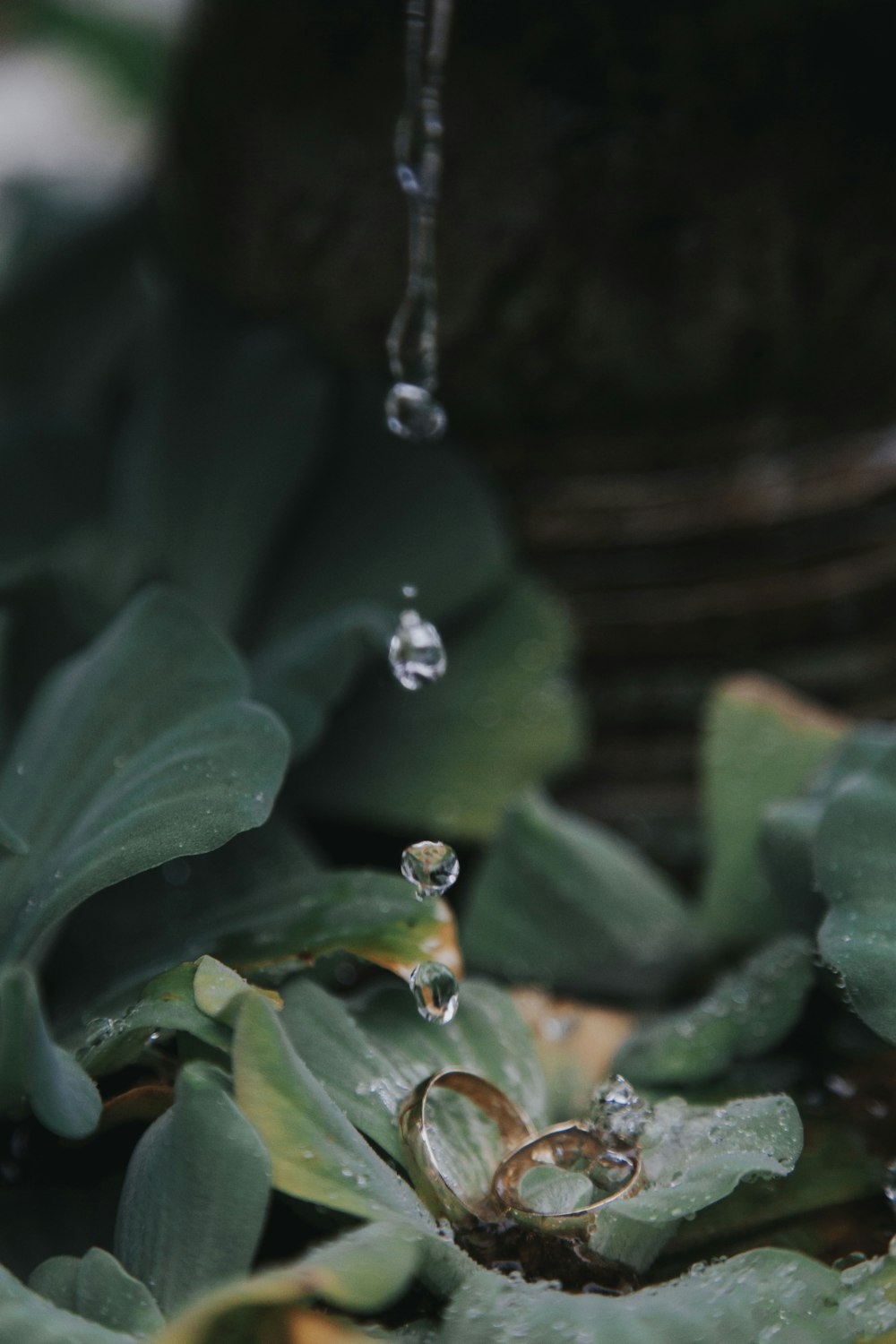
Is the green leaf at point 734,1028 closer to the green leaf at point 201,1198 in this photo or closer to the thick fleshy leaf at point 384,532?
the green leaf at point 201,1198

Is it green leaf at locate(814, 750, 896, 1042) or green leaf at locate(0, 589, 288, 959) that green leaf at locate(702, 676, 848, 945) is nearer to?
green leaf at locate(814, 750, 896, 1042)

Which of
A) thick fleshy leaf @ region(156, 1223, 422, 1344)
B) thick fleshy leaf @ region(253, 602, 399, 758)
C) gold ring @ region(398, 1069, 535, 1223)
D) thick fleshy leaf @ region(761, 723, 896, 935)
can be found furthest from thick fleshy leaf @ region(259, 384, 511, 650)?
thick fleshy leaf @ region(156, 1223, 422, 1344)

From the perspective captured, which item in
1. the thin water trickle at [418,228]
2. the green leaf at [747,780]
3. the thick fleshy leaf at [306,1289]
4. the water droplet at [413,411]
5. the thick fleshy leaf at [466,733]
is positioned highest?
the thin water trickle at [418,228]

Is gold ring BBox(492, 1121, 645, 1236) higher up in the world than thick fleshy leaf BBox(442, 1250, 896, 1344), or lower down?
lower down

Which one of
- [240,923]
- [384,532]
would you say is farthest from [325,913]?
[384,532]

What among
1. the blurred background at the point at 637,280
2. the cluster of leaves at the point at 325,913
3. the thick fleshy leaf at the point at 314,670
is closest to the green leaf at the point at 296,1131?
the cluster of leaves at the point at 325,913

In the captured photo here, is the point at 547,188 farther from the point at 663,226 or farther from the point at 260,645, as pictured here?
the point at 260,645
